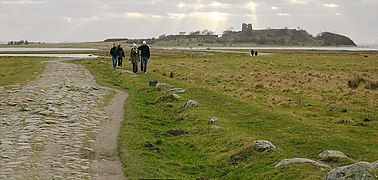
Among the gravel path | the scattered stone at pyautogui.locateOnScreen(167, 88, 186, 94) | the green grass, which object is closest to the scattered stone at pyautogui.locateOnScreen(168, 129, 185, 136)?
the gravel path

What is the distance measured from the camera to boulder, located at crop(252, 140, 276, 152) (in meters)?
11.3

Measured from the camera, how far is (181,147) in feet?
42.6

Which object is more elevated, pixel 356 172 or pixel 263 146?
pixel 356 172

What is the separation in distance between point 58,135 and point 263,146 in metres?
5.68

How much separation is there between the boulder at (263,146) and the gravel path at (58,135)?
335 cm

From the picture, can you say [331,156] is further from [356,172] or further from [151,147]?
[151,147]

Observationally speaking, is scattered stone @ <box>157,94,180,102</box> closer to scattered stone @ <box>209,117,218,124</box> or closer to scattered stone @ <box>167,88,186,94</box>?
scattered stone @ <box>167,88,186,94</box>

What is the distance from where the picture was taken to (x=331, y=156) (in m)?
10.5

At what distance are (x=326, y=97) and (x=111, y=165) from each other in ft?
57.2

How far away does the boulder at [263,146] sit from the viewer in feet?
37.0

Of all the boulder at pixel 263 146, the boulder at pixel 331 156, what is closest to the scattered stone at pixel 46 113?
the boulder at pixel 263 146

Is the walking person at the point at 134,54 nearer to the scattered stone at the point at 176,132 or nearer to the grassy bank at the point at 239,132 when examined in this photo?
the grassy bank at the point at 239,132

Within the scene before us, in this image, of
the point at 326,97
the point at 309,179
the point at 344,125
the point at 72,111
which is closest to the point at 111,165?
the point at 309,179

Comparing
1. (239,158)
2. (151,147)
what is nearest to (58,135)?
(151,147)
